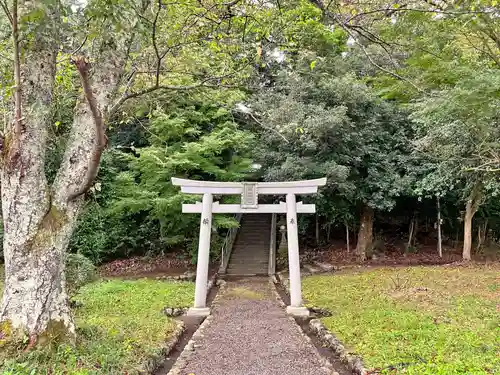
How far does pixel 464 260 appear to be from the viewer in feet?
47.3

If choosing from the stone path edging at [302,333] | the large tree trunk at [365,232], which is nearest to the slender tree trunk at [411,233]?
the large tree trunk at [365,232]

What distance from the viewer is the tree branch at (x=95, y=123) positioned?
2578mm

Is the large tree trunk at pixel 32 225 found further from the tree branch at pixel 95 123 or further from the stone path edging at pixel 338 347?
the stone path edging at pixel 338 347

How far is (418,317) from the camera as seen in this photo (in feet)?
22.0

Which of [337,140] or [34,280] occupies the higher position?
[337,140]

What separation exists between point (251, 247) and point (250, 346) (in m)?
10.6

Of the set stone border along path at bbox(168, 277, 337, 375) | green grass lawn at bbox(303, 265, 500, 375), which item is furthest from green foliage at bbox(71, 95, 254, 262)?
stone border along path at bbox(168, 277, 337, 375)

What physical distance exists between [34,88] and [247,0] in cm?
242

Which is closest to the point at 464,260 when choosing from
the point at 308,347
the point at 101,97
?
the point at 308,347

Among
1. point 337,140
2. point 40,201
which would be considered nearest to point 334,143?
point 337,140

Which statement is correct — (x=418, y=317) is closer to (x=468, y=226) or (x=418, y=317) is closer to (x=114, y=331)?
(x=114, y=331)

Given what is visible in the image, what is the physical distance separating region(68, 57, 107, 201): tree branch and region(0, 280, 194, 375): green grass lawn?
1.61 m

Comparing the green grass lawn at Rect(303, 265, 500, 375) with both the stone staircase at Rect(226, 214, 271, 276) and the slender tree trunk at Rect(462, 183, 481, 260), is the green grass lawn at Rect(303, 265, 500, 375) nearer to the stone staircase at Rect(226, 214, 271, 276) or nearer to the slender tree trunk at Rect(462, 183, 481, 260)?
the slender tree trunk at Rect(462, 183, 481, 260)

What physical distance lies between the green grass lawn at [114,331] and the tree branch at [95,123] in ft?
5.29
